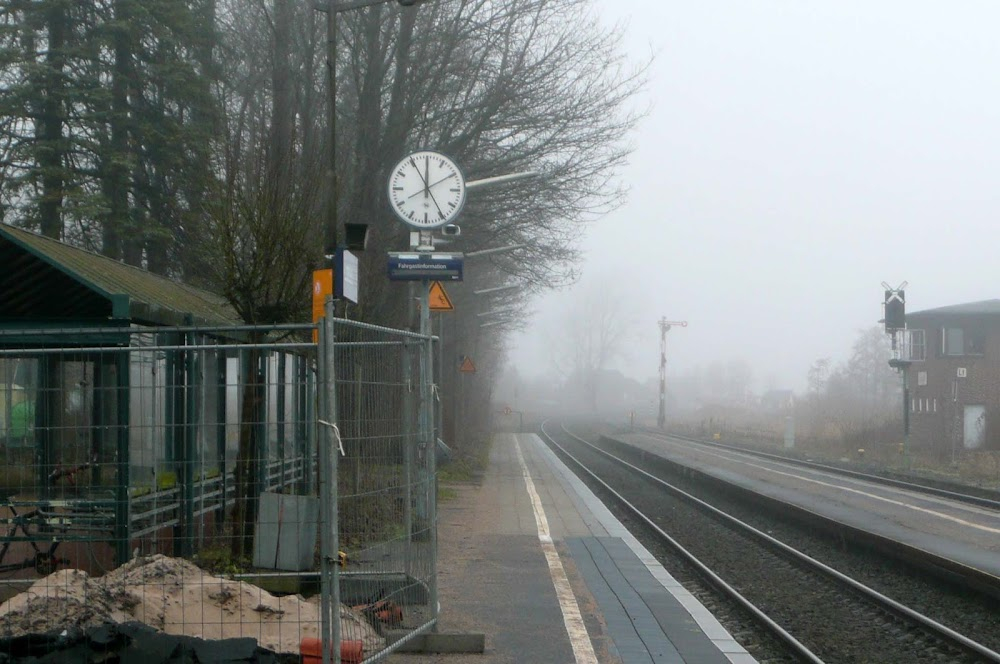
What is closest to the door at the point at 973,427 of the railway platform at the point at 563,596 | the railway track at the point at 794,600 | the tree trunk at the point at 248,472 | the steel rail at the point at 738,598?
the railway track at the point at 794,600

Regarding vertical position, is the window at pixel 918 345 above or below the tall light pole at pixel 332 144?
below

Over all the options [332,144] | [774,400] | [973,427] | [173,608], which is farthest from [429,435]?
[774,400]

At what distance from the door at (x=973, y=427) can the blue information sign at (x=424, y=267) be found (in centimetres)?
3831

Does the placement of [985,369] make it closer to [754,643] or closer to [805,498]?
[805,498]

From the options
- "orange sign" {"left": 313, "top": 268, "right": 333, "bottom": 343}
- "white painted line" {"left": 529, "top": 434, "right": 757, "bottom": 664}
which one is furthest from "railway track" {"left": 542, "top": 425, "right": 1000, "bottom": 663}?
"orange sign" {"left": 313, "top": 268, "right": 333, "bottom": 343}

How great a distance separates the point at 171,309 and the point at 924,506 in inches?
622

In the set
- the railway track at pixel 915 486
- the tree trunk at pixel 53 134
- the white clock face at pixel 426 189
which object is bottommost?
the railway track at pixel 915 486

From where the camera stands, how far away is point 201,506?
6.61 m

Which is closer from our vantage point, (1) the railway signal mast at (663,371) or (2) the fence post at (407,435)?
(2) the fence post at (407,435)

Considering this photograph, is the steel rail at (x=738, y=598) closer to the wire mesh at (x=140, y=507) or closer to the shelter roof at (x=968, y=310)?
the wire mesh at (x=140, y=507)

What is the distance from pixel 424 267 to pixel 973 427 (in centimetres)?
4260

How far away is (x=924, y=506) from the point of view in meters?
21.1

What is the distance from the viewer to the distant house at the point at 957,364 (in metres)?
48.3

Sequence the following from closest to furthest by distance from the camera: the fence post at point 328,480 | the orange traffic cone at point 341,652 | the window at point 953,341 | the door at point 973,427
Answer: the fence post at point 328,480
the orange traffic cone at point 341,652
the door at point 973,427
the window at point 953,341
